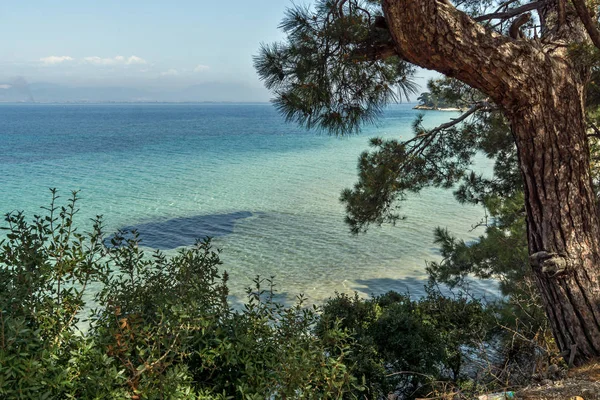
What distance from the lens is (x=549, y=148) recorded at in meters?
3.13

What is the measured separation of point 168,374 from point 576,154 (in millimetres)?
2891

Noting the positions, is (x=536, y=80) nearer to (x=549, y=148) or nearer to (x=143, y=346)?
(x=549, y=148)

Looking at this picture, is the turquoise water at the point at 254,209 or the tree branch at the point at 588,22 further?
the turquoise water at the point at 254,209

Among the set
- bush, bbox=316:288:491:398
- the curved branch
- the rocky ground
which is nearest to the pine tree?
the curved branch

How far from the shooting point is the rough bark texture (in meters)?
2.98

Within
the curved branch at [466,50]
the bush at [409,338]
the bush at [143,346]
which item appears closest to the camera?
the bush at [143,346]

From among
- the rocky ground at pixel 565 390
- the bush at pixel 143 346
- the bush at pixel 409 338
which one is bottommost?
the bush at pixel 409 338

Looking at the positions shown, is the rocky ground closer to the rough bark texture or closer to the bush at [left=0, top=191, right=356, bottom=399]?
the rough bark texture

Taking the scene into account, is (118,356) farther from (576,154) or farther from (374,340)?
(374,340)

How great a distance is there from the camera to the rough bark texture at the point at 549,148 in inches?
117

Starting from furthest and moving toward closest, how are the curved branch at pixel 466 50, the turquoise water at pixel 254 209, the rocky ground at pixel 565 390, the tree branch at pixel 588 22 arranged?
the turquoise water at pixel 254 209 → the tree branch at pixel 588 22 → the curved branch at pixel 466 50 → the rocky ground at pixel 565 390

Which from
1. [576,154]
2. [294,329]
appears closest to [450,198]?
[576,154]

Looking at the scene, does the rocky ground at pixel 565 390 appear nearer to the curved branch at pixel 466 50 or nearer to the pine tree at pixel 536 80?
the pine tree at pixel 536 80

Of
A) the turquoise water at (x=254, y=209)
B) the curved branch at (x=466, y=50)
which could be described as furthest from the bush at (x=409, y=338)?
the turquoise water at (x=254, y=209)
